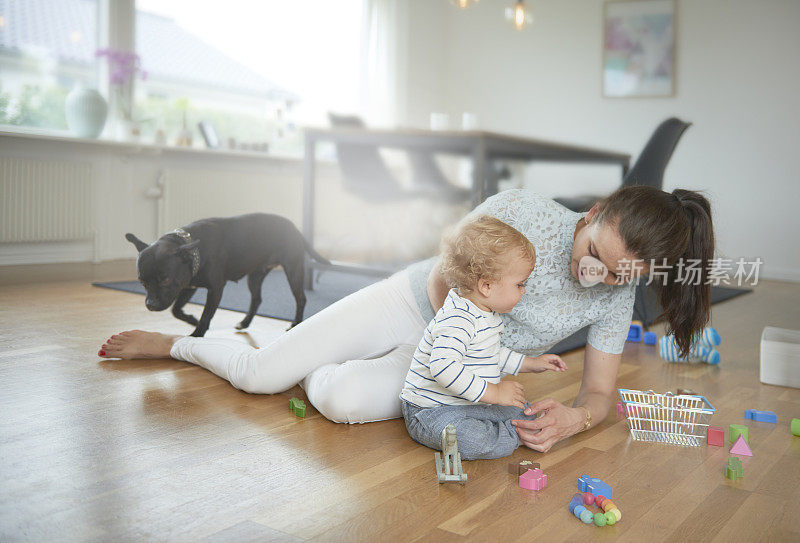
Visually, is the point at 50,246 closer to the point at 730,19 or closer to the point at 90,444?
the point at 90,444

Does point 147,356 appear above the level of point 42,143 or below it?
below

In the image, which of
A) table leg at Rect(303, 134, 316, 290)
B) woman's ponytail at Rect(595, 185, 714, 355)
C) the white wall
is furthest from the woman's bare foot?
the white wall

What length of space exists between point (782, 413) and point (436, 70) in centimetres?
549

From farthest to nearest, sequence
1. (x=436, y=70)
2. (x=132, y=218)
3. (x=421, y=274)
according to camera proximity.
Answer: (x=436, y=70) < (x=132, y=218) < (x=421, y=274)

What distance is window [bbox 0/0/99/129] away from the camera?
11.9ft

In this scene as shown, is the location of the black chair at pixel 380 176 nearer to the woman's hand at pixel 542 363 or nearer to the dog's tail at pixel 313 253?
the dog's tail at pixel 313 253

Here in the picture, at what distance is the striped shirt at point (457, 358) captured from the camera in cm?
141

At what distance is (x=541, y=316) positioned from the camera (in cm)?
169

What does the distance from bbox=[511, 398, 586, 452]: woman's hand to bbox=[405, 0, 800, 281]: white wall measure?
3.66 metres

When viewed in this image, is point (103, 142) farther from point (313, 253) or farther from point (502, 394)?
point (502, 394)

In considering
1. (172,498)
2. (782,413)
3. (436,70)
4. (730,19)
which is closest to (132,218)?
(172,498)

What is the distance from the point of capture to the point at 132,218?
116 inches

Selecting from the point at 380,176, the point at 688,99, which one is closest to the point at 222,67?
the point at 380,176

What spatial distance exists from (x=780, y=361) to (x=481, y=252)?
1357mm
